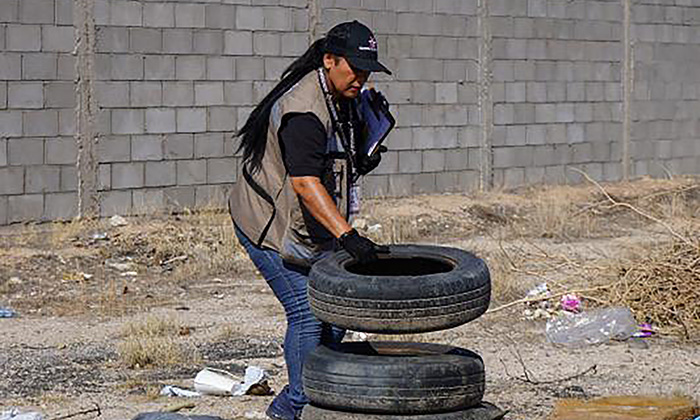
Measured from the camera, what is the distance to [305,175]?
18.3 feet

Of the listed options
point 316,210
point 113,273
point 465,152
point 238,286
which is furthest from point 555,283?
point 465,152

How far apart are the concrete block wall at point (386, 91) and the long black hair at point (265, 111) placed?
673 cm

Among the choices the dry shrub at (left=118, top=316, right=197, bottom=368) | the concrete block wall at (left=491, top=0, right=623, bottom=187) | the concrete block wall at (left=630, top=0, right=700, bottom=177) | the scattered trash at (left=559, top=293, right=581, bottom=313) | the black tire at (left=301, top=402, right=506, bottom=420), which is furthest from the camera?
the concrete block wall at (left=630, top=0, right=700, bottom=177)

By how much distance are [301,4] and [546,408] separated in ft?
26.9

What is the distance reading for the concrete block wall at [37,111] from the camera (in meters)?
12.1

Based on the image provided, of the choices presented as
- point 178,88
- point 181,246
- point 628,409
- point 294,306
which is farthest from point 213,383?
point 178,88

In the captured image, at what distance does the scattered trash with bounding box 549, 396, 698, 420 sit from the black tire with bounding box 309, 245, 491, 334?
1008mm

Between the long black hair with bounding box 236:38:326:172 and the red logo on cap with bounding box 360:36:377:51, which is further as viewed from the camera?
the long black hair with bounding box 236:38:326:172

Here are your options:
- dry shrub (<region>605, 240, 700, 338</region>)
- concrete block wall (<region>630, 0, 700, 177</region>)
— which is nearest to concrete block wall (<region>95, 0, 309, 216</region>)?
dry shrub (<region>605, 240, 700, 338</region>)

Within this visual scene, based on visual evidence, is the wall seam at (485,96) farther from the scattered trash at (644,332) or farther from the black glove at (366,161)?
the black glove at (366,161)

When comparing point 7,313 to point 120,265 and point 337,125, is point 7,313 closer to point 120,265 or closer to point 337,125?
point 120,265

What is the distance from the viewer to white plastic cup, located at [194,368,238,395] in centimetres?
710

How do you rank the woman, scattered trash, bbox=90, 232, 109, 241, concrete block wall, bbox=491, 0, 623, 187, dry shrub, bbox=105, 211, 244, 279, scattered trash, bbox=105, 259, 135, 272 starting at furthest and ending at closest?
concrete block wall, bbox=491, 0, 623, 187
scattered trash, bbox=90, 232, 109, 241
dry shrub, bbox=105, 211, 244, 279
scattered trash, bbox=105, 259, 135, 272
the woman

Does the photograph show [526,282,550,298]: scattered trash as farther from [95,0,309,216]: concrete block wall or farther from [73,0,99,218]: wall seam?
[73,0,99,218]: wall seam
